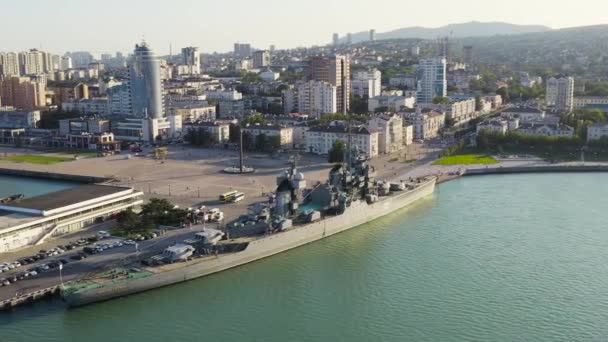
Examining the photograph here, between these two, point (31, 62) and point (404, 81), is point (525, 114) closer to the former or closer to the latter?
point (404, 81)

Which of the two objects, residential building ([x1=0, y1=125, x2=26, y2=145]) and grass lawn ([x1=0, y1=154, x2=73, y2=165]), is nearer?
grass lawn ([x1=0, y1=154, x2=73, y2=165])

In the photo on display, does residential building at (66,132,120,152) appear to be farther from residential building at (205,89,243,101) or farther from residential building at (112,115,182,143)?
residential building at (205,89,243,101)

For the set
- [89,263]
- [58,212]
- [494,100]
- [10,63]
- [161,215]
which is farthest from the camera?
[10,63]

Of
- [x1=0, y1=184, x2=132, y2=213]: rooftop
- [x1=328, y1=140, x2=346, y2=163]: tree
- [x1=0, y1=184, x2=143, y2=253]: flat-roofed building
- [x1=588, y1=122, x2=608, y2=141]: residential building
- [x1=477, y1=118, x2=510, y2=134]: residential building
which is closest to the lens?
[x1=0, y1=184, x2=143, y2=253]: flat-roofed building

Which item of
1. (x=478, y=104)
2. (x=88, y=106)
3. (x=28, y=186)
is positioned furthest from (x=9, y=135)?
(x=478, y=104)

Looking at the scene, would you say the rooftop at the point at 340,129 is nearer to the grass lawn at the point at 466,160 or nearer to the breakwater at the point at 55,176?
the grass lawn at the point at 466,160

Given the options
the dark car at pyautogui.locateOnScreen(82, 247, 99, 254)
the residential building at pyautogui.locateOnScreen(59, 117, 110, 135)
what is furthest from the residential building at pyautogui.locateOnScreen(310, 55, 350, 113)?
the dark car at pyautogui.locateOnScreen(82, 247, 99, 254)

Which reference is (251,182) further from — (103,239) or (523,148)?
(523,148)
